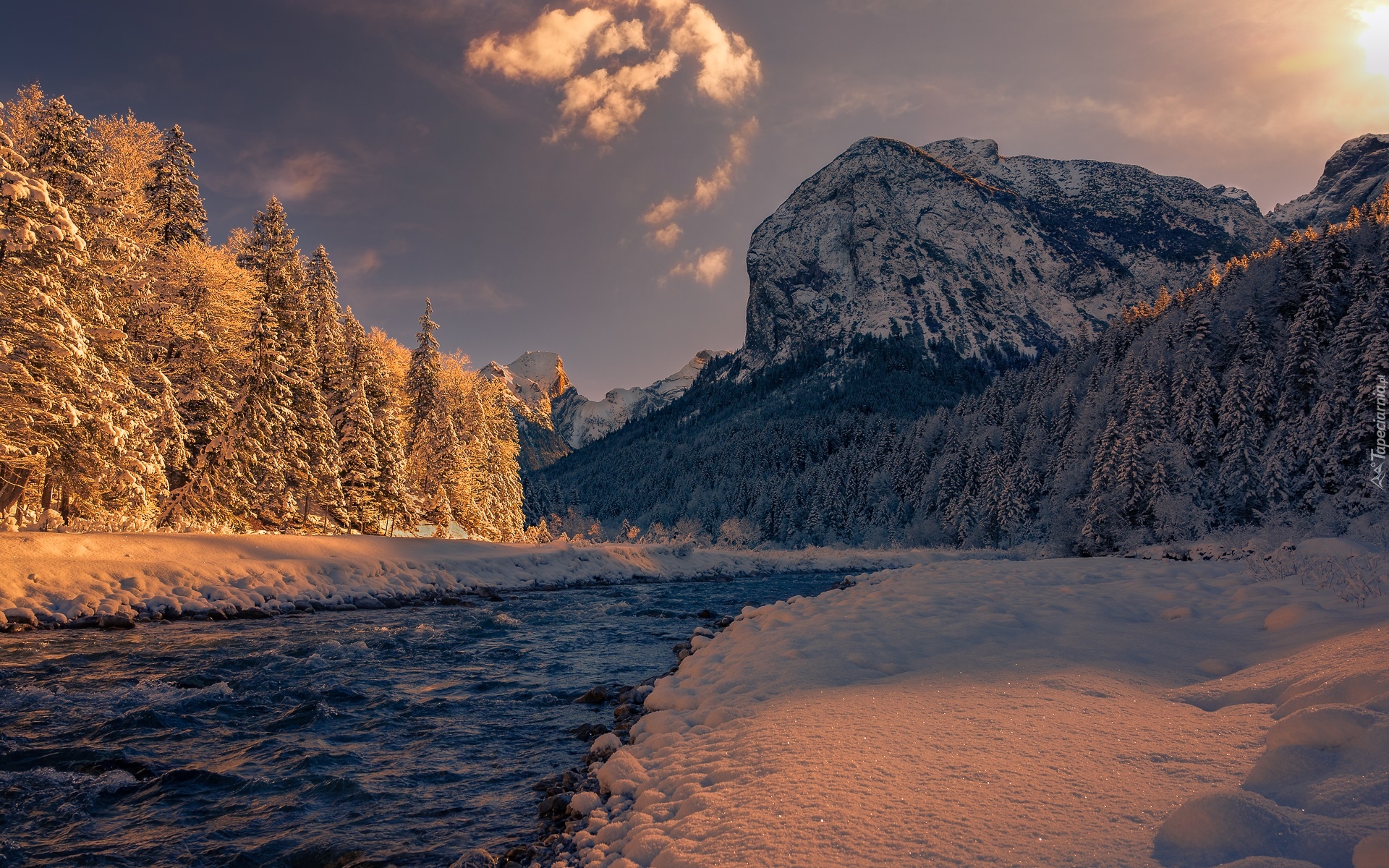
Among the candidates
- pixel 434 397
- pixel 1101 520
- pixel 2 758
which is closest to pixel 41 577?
→ pixel 2 758

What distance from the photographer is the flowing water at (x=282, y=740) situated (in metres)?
5.56

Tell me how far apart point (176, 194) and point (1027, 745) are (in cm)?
3596

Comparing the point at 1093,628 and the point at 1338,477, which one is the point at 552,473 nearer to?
the point at 1338,477

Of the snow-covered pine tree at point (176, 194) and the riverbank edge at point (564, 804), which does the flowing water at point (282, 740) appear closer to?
the riverbank edge at point (564, 804)

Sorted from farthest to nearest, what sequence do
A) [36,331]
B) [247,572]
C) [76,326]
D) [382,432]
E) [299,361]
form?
[382,432] < [299,361] < [247,572] < [76,326] < [36,331]

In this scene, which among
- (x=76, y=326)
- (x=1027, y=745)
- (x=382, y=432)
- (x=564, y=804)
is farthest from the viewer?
(x=382, y=432)

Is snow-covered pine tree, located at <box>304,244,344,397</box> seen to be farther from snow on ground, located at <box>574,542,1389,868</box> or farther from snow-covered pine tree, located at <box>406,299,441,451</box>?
snow on ground, located at <box>574,542,1389,868</box>

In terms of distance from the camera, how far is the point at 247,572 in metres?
18.4

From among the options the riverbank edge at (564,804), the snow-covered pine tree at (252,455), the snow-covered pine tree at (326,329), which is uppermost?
the snow-covered pine tree at (326,329)

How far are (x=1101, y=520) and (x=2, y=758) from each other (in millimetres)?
52275

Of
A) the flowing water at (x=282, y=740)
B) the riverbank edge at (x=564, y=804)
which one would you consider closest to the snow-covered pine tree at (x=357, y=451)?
the flowing water at (x=282, y=740)

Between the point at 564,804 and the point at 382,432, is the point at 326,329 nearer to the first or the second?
the point at 382,432

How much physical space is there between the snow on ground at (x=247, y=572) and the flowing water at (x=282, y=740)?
139 cm

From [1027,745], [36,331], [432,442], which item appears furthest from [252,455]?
[1027,745]
